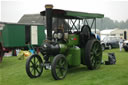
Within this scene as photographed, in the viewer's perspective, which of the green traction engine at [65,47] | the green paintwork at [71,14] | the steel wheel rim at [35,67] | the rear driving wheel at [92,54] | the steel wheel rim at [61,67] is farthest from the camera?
the rear driving wheel at [92,54]

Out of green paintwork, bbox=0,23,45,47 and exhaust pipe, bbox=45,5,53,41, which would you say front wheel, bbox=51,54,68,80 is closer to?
exhaust pipe, bbox=45,5,53,41

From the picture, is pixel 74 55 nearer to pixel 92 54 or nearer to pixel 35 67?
pixel 92 54

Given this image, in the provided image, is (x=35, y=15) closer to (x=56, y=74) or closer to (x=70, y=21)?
(x=70, y=21)

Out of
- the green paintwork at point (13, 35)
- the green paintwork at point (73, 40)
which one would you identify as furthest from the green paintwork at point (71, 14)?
the green paintwork at point (13, 35)

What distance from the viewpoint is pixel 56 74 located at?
20.5 feet

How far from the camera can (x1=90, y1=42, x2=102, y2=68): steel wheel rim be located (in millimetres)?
8055

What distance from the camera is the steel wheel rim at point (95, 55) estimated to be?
317 inches

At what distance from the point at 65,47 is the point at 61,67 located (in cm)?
87

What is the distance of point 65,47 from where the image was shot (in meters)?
7.24

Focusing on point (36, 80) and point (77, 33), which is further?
point (77, 33)

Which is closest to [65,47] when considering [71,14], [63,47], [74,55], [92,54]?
[63,47]

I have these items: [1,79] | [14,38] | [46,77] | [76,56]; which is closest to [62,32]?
[76,56]

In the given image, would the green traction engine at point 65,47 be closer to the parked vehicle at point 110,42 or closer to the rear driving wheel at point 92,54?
the rear driving wheel at point 92,54

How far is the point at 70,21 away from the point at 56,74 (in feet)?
8.96
